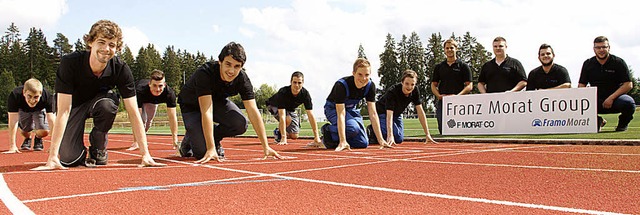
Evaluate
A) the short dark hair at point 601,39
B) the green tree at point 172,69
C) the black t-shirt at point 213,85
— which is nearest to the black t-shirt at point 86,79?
the black t-shirt at point 213,85

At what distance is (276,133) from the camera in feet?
34.4

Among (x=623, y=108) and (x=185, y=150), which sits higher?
(x=623, y=108)

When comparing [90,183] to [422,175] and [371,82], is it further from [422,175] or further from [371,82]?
[371,82]

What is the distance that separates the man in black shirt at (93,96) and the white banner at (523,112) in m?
6.93

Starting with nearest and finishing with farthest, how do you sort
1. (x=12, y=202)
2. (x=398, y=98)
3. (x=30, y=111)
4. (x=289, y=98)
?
1. (x=12, y=202)
2. (x=398, y=98)
3. (x=30, y=111)
4. (x=289, y=98)

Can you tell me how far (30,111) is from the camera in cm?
839

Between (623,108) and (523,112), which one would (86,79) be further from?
(623,108)

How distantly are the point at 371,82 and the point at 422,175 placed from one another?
332 cm

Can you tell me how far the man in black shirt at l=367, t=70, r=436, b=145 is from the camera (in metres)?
7.56

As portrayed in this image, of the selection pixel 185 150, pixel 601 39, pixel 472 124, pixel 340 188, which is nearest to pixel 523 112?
pixel 472 124

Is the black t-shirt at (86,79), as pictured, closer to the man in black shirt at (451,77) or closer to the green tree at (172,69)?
the man in black shirt at (451,77)

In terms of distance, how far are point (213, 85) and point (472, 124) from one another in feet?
21.0

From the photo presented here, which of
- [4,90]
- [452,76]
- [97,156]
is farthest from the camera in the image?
[4,90]

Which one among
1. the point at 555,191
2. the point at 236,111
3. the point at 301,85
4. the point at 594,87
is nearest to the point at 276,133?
the point at 301,85
